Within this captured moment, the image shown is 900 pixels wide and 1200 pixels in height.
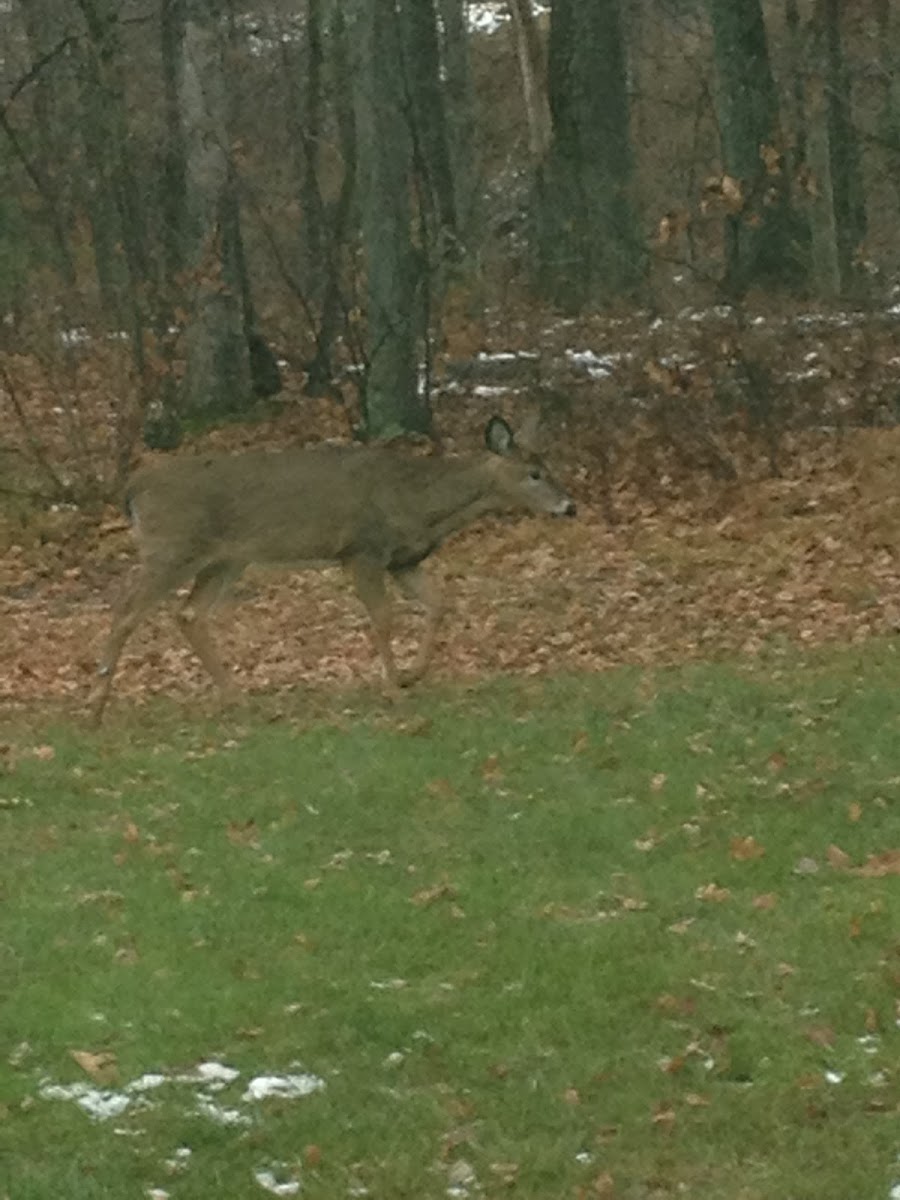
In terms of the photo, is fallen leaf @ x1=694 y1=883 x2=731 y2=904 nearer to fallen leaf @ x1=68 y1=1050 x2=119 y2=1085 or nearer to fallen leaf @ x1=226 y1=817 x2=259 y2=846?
fallen leaf @ x1=226 y1=817 x2=259 y2=846

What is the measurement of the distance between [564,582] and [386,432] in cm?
510

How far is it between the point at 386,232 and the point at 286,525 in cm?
759

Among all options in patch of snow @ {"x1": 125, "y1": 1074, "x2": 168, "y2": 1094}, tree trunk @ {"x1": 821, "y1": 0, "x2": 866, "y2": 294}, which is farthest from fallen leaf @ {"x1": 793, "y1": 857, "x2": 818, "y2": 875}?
tree trunk @ {"x1": 821, "y1": 0, "x2": 866, "y2": 294}

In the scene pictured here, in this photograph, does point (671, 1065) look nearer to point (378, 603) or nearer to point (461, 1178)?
point (461, 1178)

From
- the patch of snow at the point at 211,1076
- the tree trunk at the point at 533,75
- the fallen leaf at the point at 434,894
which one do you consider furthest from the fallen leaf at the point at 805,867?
the tree trunk at the point at 533,75

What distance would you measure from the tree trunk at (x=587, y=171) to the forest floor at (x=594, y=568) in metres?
2.94

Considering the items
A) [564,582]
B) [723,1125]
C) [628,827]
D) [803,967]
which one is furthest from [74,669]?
[723,1125]

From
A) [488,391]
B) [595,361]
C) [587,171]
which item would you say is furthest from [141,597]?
[587,171]

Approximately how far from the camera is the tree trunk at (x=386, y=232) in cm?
2177

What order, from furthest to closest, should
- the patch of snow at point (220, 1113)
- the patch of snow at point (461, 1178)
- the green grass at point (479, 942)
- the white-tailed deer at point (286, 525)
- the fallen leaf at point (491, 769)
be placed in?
the white-tailed deer at point (286, 525), the fallen leaf at point (491, 769), the patch of snow at point (220, 1113), the green grass at point (479, 942), the patch of snow at point (461, 1178)

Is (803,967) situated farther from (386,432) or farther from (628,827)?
(386,432)

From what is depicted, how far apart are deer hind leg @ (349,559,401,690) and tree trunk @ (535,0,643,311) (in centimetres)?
1051

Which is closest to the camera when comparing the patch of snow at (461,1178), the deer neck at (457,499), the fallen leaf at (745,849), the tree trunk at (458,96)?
the patch of snow at (461,1178)

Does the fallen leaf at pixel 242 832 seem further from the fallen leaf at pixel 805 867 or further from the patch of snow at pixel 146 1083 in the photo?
the patch of snow at pixel 146 1083
